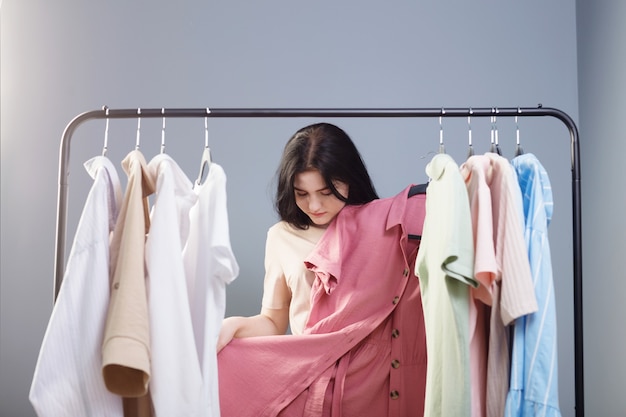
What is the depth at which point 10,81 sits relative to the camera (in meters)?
3.36

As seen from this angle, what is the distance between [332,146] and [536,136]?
1268 millimetres

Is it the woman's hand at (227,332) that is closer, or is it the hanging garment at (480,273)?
the hanging garment at (480,273)

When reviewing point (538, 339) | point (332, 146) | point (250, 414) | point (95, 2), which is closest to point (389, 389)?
point (250, 414)

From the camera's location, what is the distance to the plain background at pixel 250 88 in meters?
3.27

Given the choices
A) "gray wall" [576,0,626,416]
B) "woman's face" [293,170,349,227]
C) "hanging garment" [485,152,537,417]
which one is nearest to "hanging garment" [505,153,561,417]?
"hanging garment" [485,152,537,417]

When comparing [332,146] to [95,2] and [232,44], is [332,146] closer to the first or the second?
[232,44]

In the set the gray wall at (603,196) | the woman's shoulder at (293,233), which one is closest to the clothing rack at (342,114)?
the woman's shoulder at (293,233)

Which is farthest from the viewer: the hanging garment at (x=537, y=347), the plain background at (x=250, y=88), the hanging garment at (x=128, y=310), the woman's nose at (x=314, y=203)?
the plain background at (x=250, y=88)

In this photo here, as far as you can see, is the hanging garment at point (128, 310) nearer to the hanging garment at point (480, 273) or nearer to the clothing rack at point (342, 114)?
the clothing rack at point (342, 114)

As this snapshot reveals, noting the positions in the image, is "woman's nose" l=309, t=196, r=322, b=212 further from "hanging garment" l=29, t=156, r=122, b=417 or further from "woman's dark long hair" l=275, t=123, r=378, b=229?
"hanging garment" l=29, t=156, r=122, b=417

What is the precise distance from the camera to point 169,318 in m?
1.62

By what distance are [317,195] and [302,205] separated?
8cm

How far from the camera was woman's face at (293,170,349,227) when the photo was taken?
2.38 meters

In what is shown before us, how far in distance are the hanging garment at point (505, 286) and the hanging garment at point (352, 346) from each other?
1.29 ft
